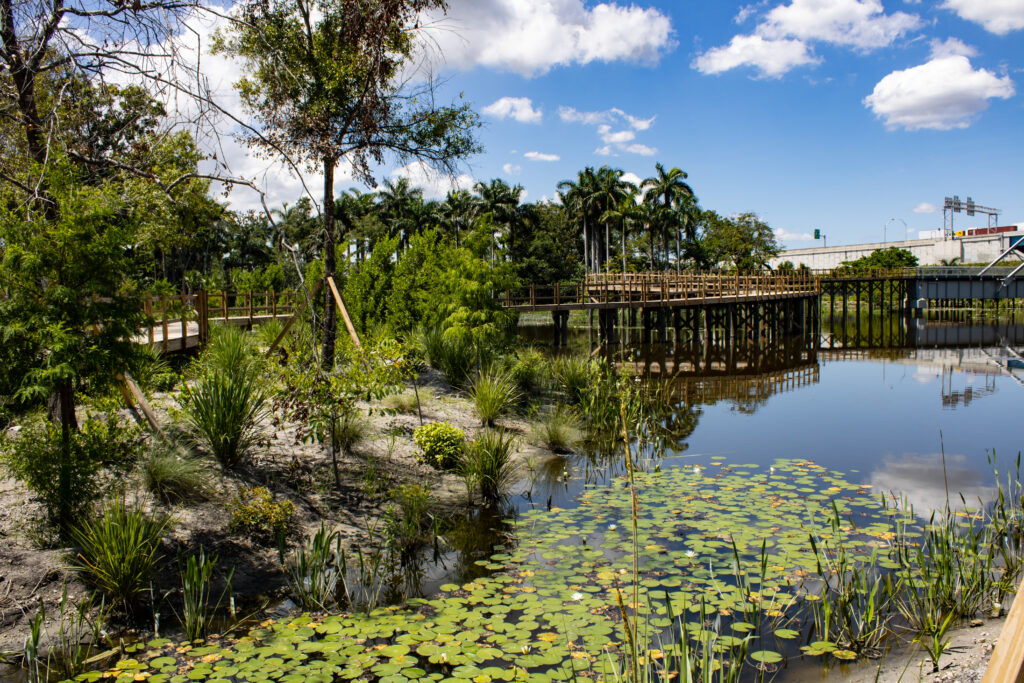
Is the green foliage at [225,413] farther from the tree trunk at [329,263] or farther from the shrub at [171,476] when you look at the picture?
the tree trunk at [329,263]

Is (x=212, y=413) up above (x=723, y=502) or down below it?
above

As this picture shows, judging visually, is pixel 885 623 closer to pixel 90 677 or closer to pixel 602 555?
pixel 602 555

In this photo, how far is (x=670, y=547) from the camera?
24.7 ft

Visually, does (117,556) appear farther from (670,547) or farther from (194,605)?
(670,547)

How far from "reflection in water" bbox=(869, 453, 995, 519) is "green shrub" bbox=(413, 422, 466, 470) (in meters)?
6.44

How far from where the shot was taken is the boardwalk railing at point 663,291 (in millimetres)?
36219

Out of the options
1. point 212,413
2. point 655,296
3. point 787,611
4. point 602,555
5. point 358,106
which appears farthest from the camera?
point 655,296

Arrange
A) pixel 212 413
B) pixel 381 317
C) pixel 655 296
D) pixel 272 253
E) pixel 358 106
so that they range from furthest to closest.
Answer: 1. pixel 272 253
2. pixel 655 296
3. pixel 381 317
4. pixel 358 106
5. pixel 212 413

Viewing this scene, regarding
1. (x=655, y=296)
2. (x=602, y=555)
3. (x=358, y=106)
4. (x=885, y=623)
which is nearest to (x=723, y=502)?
(x=602, y=555)

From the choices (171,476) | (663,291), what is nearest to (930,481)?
(171,476)

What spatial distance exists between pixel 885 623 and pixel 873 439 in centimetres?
985

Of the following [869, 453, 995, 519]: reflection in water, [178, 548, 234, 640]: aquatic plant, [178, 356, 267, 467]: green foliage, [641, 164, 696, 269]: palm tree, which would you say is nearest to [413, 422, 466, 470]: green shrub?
[178, 356, 267, 467]: green foliage

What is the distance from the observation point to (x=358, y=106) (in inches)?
527

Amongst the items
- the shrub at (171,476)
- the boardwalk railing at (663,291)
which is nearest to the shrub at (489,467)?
the shrub at (171,476)
